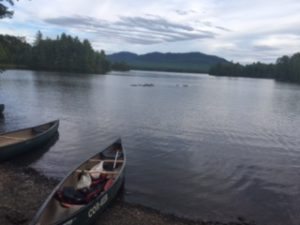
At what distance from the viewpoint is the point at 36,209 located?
46.8 feet

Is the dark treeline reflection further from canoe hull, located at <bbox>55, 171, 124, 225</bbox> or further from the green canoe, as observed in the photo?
canoe hull, located at <bbox>55, 171, 124, 225</bbox>

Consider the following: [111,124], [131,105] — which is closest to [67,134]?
[111,124]

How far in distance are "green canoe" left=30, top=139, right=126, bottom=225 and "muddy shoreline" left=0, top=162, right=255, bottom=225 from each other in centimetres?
68

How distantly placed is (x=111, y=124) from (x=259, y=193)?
799 inches

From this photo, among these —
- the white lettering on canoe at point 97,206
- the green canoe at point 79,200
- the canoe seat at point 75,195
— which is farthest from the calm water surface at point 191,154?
the canoe seat at point 75,195

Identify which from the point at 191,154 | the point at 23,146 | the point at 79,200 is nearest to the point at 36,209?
the point at 79,200

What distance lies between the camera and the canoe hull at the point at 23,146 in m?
21.5

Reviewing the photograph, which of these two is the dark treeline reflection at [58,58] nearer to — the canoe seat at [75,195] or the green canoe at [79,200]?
the green canoe at [79,200]

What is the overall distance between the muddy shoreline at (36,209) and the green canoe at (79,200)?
26.9 inches

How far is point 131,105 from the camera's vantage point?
175ft

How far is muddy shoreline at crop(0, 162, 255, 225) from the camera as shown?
536 inches

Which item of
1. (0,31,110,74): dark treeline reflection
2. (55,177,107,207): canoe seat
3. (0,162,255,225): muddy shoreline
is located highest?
(0,31,110,74): dark treeline reflection

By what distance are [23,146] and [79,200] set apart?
11.3 m

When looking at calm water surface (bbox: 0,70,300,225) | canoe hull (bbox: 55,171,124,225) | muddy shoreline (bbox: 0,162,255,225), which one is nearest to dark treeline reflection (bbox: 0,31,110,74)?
calm water surface (bbox: 0,70,300,225)
